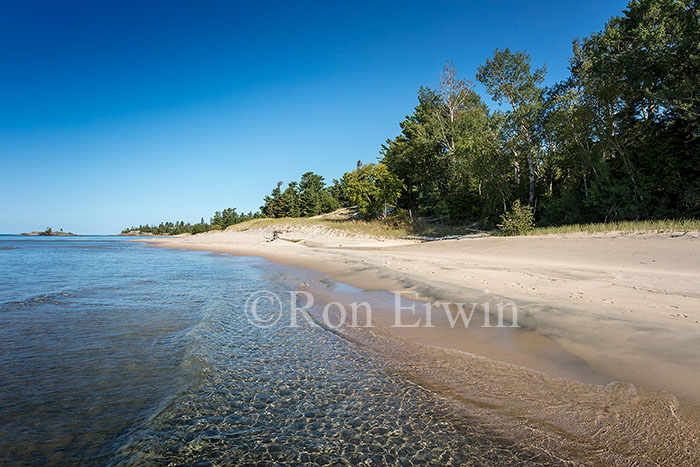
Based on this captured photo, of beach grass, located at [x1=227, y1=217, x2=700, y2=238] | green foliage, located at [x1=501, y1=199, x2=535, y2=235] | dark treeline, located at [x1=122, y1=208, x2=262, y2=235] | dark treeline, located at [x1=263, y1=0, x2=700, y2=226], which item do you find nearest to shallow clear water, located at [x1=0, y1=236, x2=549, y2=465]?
beach grass, located at [x1=227, y1=217, x2=700, y2=238]

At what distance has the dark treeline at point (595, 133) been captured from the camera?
16.2 meters

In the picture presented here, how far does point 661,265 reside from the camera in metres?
8.25

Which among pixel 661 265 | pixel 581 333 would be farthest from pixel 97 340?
pixel 661 265

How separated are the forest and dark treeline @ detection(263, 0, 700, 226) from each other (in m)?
0.07

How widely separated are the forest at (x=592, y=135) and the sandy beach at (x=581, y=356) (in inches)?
472

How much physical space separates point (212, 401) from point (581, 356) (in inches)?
165

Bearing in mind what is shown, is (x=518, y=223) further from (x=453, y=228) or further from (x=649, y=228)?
(x=453, y=228)

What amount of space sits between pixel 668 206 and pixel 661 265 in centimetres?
1261

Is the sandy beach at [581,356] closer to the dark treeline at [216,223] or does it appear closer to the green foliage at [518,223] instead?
the green foliage at [518,223]

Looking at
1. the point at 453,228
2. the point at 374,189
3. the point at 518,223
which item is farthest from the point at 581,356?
the point at 374,189

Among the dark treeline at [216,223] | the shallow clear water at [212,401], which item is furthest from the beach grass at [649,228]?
the dark treeline at [216,223]

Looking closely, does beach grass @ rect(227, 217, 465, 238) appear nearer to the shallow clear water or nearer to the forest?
the forest

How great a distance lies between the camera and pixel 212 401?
312 centimetres

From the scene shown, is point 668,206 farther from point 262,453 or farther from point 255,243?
point 255,243
